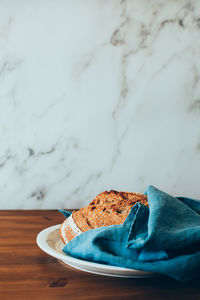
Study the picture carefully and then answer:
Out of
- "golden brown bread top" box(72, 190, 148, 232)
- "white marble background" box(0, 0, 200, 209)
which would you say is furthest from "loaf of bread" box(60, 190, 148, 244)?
"white marble background" box(0, 0, 200, 209)

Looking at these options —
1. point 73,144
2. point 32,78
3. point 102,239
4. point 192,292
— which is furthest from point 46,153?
point 192,292

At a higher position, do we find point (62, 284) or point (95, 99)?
point (95, 99)

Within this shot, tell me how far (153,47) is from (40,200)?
64 centimetres

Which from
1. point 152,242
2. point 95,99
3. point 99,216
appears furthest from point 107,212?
point 95,99

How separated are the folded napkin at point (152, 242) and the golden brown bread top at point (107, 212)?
51 mm

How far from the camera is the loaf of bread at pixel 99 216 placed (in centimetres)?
64

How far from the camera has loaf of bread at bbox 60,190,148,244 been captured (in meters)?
0.64

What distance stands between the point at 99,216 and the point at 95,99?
0.61 m

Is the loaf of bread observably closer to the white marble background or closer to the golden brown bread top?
the golden brown bread top

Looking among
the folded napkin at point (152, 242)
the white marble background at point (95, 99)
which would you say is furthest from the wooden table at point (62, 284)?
the white marble background at point (95, 99)

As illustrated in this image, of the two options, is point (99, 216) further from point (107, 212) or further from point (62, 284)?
point (62, 284)

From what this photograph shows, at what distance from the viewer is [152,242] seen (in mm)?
509

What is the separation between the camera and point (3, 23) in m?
1.14

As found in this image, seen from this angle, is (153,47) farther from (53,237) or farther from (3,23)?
(53,237)
